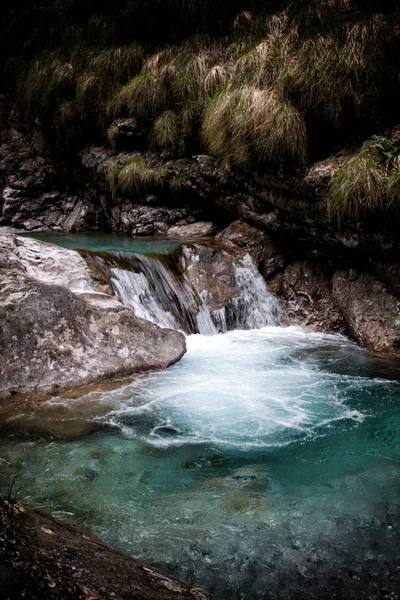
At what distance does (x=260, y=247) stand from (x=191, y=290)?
1.78 meters

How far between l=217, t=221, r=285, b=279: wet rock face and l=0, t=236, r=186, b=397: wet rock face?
118 inches

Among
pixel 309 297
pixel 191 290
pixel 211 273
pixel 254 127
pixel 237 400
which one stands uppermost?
pixel 254 127

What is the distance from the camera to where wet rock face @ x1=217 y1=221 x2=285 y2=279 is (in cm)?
826

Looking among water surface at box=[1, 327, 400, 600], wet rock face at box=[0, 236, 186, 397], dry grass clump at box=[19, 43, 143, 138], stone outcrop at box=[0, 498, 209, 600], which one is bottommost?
water surface at box=[1, 327, 400, 600]

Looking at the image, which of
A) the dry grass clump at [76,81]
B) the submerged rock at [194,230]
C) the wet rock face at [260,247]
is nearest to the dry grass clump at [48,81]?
the dry grass clump at [76,81]

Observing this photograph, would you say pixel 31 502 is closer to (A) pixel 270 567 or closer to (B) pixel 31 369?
(A) pixel 270 567

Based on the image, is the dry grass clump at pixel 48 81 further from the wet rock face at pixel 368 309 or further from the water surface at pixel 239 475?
the water surface at pixel 239 475

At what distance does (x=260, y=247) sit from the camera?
8.34 m

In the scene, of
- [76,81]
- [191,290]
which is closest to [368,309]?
[191,290]

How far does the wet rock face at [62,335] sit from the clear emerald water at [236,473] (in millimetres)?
354

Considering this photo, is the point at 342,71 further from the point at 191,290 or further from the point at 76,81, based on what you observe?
the point at 76,81

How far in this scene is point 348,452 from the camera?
3.58 metres

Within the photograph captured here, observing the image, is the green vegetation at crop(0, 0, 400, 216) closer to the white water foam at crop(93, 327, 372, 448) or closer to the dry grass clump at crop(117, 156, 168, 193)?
the dry grass clump at crop(117, 156, 168, 193)

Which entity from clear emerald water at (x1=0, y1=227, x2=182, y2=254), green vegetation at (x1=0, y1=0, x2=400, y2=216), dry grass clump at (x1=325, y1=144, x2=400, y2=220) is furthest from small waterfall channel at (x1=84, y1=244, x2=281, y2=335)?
dry grass clump at (x1=325, y1=144, x2=400, y2=220)
